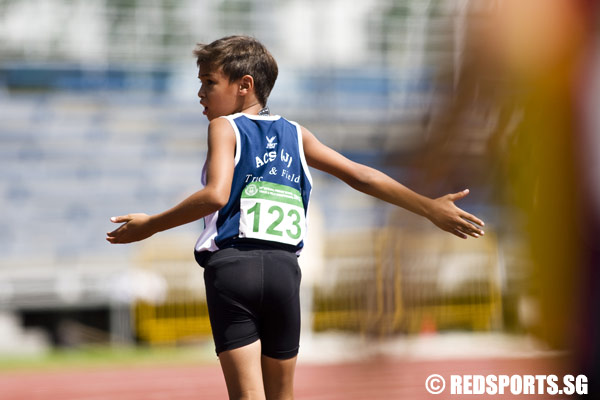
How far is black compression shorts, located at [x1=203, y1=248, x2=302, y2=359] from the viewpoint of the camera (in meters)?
2.08

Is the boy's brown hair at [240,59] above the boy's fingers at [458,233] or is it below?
above

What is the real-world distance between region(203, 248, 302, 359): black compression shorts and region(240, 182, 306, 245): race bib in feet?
0.15

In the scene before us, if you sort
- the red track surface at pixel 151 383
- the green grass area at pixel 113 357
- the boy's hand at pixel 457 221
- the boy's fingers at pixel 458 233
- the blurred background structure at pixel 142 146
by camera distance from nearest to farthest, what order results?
the boy's hand at pixel 457 221 < the boy's fingers at pixel 458 233 < the red track surface at pixel 151 383 < the green grass area at pixel 113 357 < the blurred background structure at pixel 142 146

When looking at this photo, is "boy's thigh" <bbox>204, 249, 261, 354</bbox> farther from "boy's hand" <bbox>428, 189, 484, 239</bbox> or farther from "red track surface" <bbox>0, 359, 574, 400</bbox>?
"red track surface" <bbox>0, 359, 574, 400</bbox>

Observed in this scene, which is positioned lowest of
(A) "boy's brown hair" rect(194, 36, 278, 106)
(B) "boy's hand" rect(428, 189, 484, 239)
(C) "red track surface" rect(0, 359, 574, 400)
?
(C) "red track surface" rect(0, 359, 574, 400)

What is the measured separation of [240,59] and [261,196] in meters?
0.40

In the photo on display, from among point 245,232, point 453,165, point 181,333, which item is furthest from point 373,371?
point 181,333

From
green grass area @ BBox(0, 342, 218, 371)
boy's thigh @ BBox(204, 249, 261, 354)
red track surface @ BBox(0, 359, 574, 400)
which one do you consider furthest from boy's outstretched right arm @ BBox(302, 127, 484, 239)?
green grass area @ BBox(0, 342, 218, 371)

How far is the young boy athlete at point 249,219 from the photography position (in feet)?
6.80

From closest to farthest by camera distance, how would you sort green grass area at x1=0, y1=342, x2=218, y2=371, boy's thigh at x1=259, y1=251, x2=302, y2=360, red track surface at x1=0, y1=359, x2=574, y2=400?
boy's thigh at x1=259, y1=251, x2=302, y2=360
red track surface at x1=0, y1=359, x2=574, y2=400
green grass area at x1=0, y1=342, x2=218, y2=371

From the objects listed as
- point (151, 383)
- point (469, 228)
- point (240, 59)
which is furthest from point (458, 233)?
point (151, 383)

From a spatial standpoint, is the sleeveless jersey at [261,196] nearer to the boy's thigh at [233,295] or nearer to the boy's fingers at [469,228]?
the boy's thigh at [233,295]

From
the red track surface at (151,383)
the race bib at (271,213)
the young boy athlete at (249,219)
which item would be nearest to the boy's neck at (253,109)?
the young boy athlete at (249,219)

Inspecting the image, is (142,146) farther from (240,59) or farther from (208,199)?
(208,199)
